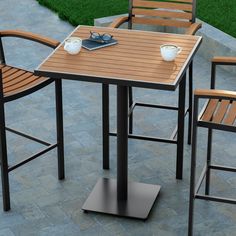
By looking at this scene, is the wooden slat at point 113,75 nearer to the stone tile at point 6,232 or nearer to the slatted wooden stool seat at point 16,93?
the slatted wooden stool seat at point 16,93

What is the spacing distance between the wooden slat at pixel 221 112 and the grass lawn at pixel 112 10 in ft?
8.80

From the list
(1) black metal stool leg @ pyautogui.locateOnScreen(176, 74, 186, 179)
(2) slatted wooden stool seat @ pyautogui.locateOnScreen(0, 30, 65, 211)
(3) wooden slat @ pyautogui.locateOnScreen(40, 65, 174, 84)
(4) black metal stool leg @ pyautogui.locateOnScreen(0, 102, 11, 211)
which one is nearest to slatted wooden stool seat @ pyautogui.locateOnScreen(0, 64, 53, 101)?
(2) slatted wooden stool seat @ pyautogui.locateOnScreen(0, 30, 65, 211)

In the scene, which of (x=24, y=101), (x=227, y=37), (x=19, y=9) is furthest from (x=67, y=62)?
(x=19, y=9)

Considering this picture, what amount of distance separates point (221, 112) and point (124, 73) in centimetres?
59

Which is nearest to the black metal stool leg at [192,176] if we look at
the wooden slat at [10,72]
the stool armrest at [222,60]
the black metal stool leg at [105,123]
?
the stool armrest at [222,60]

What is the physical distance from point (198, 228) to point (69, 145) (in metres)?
1.33

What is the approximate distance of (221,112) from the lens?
167 inches

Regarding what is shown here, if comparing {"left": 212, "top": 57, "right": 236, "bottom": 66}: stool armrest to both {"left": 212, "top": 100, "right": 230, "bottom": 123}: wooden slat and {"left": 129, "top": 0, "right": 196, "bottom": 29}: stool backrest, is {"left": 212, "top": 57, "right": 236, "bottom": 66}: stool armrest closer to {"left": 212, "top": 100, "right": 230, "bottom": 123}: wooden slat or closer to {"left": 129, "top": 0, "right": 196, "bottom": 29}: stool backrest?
{"left": 212, "top": 100, "right": 230, "bottom": 123}: wooden slat

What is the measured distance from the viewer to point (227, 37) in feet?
21.7

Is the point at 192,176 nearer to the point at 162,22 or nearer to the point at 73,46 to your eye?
the point at 73,46

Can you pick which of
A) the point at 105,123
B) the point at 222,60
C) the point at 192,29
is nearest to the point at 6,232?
the point at 105,123

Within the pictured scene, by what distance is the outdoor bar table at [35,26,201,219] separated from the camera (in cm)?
415

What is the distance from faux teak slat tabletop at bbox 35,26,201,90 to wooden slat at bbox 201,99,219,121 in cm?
27

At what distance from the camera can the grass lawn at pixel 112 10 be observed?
729 centimetres
